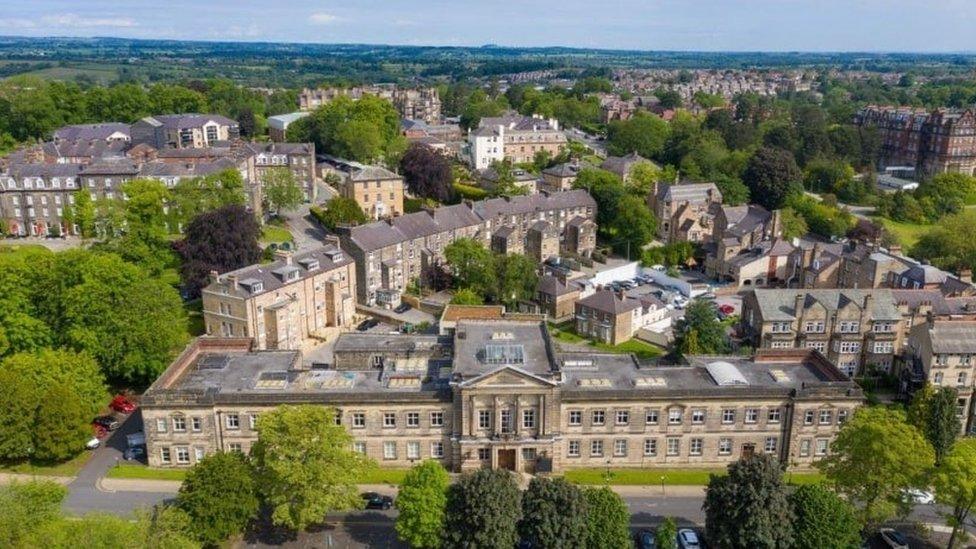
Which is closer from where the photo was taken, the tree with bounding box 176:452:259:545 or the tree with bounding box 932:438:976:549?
the tree with bounding box 176:452:259:545

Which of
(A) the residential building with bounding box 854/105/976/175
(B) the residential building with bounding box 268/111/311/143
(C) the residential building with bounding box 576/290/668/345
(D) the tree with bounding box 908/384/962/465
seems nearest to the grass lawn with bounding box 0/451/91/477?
(C) the residential building with bounding box 576/290/668/345

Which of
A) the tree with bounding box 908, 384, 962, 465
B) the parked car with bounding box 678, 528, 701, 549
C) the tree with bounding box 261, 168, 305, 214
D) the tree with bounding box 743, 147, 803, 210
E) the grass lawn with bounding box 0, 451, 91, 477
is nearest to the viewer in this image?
the parked car with bounding box 678, 528, 701, 549

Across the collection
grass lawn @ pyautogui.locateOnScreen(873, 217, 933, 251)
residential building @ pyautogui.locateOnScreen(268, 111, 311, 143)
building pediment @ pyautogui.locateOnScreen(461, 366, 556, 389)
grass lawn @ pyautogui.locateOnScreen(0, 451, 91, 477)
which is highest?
residential building @ pyautogui.locateOnScreen(268, 111, 311, 143)

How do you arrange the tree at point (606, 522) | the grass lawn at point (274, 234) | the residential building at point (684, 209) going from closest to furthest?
the tree at point (606, 522)
the grass lawn at point (274, 234)
the residential building at point (684, 209)

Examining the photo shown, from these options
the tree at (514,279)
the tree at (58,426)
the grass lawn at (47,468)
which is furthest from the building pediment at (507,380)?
the tree at (514,279)

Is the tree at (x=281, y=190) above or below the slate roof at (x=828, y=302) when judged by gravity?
above

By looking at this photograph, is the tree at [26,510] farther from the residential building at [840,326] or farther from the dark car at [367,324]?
the residential building at [840,326]

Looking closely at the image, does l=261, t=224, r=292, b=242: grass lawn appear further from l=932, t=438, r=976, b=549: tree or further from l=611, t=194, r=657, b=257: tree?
l=932, t=438, r=976, b=549: tree

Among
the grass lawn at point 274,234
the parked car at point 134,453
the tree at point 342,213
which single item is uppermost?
the tree at point 342,213
